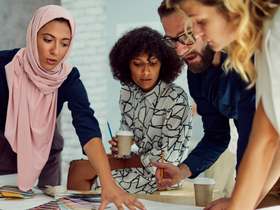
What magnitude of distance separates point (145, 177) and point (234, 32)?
1.31m

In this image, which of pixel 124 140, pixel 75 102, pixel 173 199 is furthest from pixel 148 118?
pixel 173 199

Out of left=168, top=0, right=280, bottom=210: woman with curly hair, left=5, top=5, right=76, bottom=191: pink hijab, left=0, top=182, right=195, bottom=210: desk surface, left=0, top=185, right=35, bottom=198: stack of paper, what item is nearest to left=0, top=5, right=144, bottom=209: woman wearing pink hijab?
left=5, top=5, right=76, bottom=191: pink hijab

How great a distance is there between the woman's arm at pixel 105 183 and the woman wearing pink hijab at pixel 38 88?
0.25 m

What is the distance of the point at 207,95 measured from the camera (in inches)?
54.1

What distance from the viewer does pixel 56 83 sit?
1.60 meters

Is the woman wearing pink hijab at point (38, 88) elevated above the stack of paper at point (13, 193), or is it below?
above

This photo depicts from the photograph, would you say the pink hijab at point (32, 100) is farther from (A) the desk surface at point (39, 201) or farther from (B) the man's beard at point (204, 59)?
(B) the man's beard at point (204, 59)

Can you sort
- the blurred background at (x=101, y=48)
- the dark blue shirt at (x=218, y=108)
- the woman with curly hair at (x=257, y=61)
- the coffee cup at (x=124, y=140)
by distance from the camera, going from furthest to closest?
1. the blurred background at (x=101, y=48)
2. the coffee cup at (x=124, y=140)
3. the dark blue shirt at (x=218, y=108)
4. the woman with curly hair at (x=257, y=61)

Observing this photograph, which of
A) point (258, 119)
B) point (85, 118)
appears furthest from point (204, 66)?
point (258, 119)

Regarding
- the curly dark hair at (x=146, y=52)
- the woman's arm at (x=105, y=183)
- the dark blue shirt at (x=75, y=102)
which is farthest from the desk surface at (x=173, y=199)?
the curly dark hair at (x=146, y=52)

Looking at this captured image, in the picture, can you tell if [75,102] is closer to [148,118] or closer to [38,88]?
[38,88]

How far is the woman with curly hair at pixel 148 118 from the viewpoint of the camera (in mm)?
1850

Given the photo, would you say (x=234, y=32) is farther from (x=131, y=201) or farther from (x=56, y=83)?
(x=56, y=83)

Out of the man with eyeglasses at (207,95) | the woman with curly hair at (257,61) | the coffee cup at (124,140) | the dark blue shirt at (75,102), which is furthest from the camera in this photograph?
the coffee cup at (124,140)
